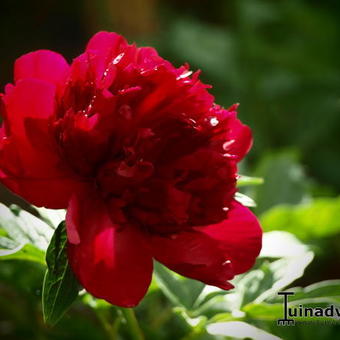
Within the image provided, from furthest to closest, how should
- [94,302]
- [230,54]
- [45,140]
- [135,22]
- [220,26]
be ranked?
1. [220,26]
2. [135,22]
3. [230,54]
4. [94,302]
5. [45,140]

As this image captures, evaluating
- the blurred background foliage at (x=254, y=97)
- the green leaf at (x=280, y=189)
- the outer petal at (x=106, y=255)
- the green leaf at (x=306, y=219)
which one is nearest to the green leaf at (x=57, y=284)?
the outer petal at (x=106, y=255)

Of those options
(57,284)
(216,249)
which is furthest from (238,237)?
(57,284)

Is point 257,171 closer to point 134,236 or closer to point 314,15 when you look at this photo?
point 134,236

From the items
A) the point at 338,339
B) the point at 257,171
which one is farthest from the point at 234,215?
the point at 257,171

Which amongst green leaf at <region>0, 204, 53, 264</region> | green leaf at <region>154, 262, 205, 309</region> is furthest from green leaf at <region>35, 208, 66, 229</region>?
green leaf at <region>154, 262, 205, 309</region>

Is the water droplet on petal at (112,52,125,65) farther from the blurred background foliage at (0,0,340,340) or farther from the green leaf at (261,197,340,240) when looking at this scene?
the green leaf at (261,197,340,240)

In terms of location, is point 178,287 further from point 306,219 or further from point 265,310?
point 306,219

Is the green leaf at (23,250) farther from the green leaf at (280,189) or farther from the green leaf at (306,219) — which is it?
the green leaf at (280,189)
